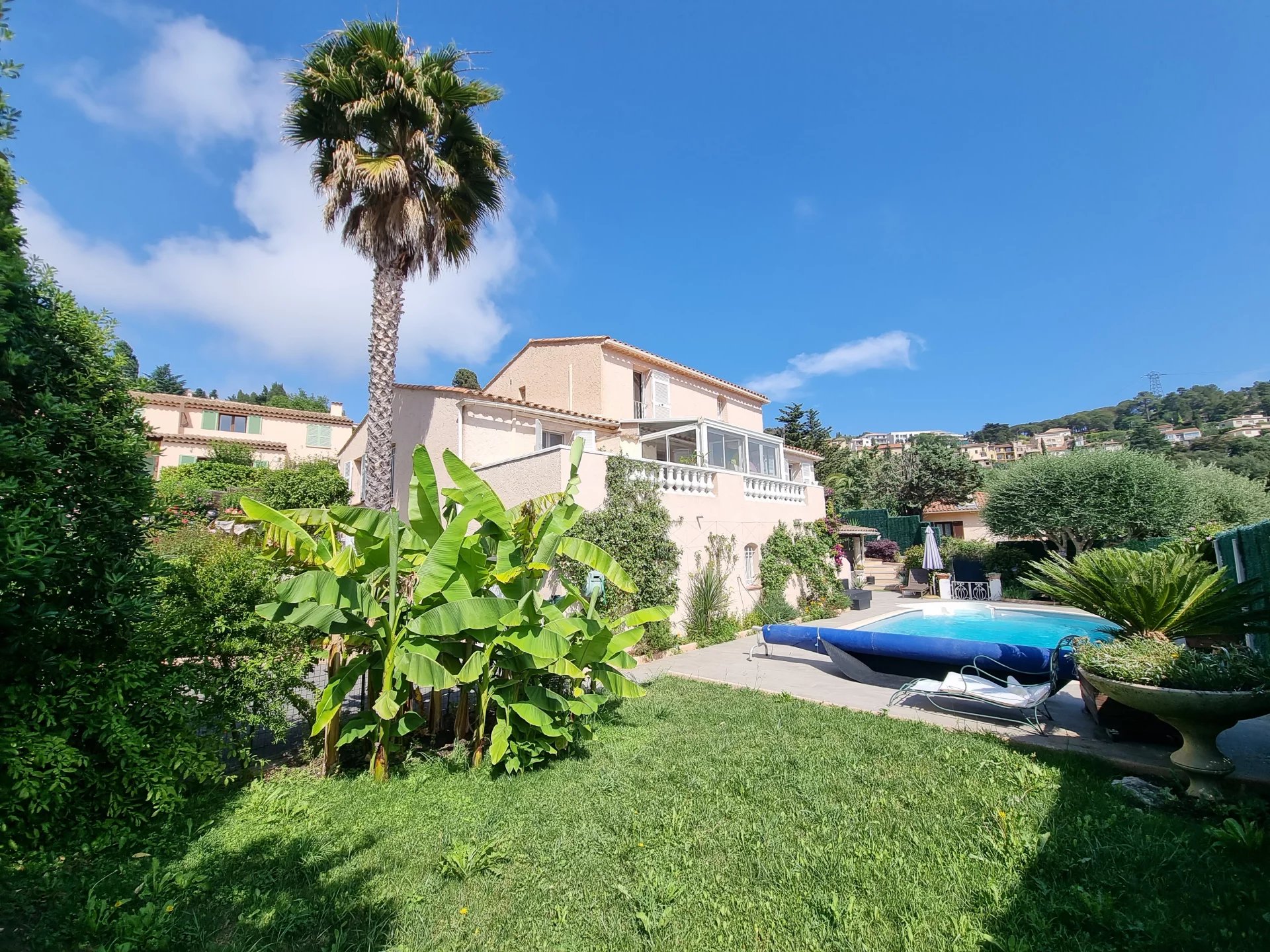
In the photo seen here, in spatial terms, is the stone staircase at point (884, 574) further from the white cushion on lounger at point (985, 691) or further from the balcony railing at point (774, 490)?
the white cushion on lounger at point (985, 691)

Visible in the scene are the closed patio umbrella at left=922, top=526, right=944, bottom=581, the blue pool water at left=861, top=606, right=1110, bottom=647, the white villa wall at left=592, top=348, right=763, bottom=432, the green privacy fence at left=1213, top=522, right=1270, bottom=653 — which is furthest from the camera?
the closed patio umbrella at left=922, top=526, right=944, bottom=581

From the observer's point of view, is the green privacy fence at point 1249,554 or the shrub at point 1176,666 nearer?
the shrub at point 1176,666

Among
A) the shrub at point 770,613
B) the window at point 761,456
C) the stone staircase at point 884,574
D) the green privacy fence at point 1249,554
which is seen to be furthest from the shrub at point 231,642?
the stone staircase at point 884,574

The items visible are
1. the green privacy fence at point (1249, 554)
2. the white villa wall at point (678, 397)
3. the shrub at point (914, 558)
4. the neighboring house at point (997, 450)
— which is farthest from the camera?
the neighboring house at point (997, 450)

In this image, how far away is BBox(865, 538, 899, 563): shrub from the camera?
35.7 metres

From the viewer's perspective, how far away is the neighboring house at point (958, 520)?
3631 centimetres

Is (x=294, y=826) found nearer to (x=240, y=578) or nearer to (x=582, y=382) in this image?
(x=240, y=578)

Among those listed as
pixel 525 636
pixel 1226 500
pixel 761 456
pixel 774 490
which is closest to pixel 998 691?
pixel 525 636

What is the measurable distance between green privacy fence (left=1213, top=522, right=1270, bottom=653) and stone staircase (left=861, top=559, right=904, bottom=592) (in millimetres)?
19102

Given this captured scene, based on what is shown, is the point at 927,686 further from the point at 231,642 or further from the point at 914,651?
the point at 231,642

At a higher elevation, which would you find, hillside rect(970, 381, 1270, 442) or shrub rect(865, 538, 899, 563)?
hillside rect(970, 381, 1270, 442)

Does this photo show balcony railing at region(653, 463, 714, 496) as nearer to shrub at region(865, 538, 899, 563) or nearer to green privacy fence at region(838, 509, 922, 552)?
green privacy fence at region(838, 509, 922, 552)

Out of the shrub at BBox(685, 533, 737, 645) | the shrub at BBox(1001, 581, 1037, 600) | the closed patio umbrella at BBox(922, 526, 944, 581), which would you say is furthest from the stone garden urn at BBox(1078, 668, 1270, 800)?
the shrub at BBox(1001, 581, 1037, 600)

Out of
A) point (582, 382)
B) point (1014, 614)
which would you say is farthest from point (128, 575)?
point (1014, 614)
